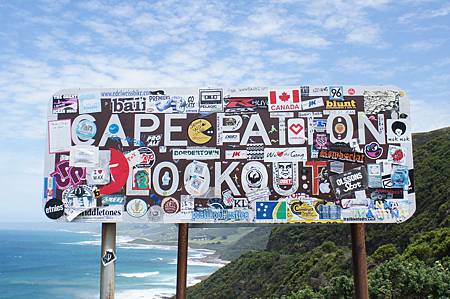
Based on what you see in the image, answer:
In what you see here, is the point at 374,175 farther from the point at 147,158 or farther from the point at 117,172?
the point at 117,172

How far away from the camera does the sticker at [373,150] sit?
5344mm

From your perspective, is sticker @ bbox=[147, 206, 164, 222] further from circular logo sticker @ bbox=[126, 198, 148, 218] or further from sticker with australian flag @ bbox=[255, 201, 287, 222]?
sticker with australian flag @ bbox=[255, 201, 287, 222]

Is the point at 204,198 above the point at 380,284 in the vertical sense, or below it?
above

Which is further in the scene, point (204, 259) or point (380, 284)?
point (204, 259)

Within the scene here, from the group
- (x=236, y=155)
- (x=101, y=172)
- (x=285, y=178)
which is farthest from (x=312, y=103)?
(x=101, y=172)

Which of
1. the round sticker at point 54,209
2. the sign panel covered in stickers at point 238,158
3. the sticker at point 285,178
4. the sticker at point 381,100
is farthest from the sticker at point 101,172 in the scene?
the sticker at point 381,100

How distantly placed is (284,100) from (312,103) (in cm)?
31

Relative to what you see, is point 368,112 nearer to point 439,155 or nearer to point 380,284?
point 380,284

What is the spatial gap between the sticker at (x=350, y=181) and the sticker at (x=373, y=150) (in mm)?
169

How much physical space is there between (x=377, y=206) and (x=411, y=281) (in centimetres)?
233

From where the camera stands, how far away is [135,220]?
210 inches

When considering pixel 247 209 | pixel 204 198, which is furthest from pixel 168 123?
pixel 247 209

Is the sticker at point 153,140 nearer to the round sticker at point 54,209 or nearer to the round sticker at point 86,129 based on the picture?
the round sticker at point 86,129

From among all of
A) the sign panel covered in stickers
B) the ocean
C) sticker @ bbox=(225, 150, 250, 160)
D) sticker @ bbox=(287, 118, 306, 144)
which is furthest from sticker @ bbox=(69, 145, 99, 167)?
the ocean
